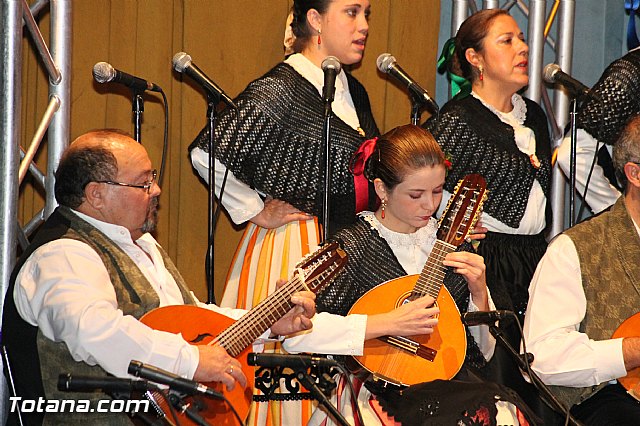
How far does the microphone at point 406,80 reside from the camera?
13.7 ft

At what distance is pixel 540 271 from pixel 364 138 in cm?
122

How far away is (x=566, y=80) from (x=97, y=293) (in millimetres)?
2320

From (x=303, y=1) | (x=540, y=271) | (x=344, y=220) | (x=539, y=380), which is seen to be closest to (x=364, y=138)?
(x=344, y=220)

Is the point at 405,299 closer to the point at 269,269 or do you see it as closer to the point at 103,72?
the point at 269,269

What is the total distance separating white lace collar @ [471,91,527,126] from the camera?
4.71 m

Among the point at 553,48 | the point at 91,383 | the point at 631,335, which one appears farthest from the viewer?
the point at 553,48

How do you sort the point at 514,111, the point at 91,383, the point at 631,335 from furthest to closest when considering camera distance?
the point at 514,111 → the point at 631,335 → the point at 91,383

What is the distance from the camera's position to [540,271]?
3.62 m

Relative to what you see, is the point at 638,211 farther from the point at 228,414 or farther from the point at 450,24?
the point at 450,24

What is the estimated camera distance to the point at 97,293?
3023mm

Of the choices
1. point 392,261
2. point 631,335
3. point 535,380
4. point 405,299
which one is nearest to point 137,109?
point 392,261

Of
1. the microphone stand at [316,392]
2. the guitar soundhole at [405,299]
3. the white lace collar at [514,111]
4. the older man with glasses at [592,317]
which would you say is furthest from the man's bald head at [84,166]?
the white lace collar at [514,111]

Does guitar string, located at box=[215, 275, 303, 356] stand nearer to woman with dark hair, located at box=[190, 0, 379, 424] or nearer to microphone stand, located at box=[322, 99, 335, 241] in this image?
microphone stand, located at box=[322, 99, 335, 241]

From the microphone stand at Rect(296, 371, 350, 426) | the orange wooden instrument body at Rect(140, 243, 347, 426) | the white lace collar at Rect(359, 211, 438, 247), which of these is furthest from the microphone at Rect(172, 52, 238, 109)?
the microphone stand at Rect(296, 371, 350, 426)
